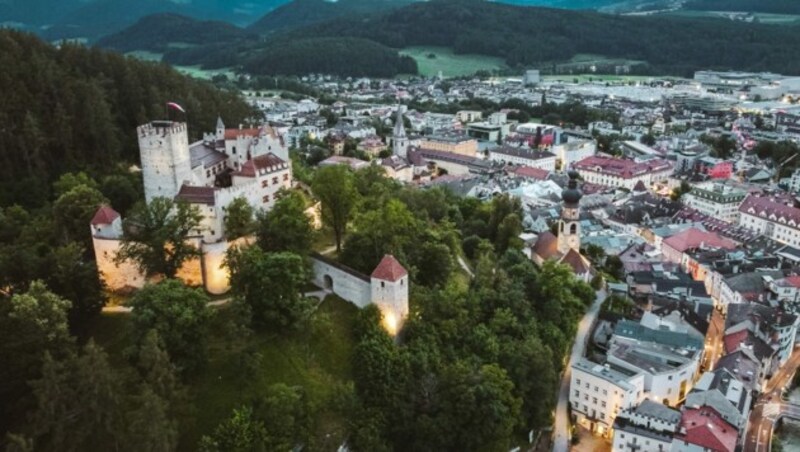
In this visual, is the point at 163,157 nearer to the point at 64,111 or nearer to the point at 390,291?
the point at 390,291

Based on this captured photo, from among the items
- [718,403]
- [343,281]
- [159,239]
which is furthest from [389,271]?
[718,403]

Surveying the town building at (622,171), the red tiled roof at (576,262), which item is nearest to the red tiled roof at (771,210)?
the town building at (622,171)

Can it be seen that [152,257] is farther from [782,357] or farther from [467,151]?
[467,151]

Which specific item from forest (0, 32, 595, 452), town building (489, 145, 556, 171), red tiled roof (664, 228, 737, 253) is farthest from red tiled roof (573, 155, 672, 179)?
forest (0, 32, 595, 452)

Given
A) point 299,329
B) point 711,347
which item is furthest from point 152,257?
point 711,347

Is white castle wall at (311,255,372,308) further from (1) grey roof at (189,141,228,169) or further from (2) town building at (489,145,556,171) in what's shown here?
(2) town building at (489,145,556,171)

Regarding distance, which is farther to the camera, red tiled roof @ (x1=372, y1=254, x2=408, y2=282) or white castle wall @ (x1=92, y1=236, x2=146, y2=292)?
white castle wall @ (x1=92, y1=236, x2=146, y2=292)

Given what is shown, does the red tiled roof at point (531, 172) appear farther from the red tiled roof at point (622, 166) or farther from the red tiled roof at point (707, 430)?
the red tiled roof at point (707, 430)
